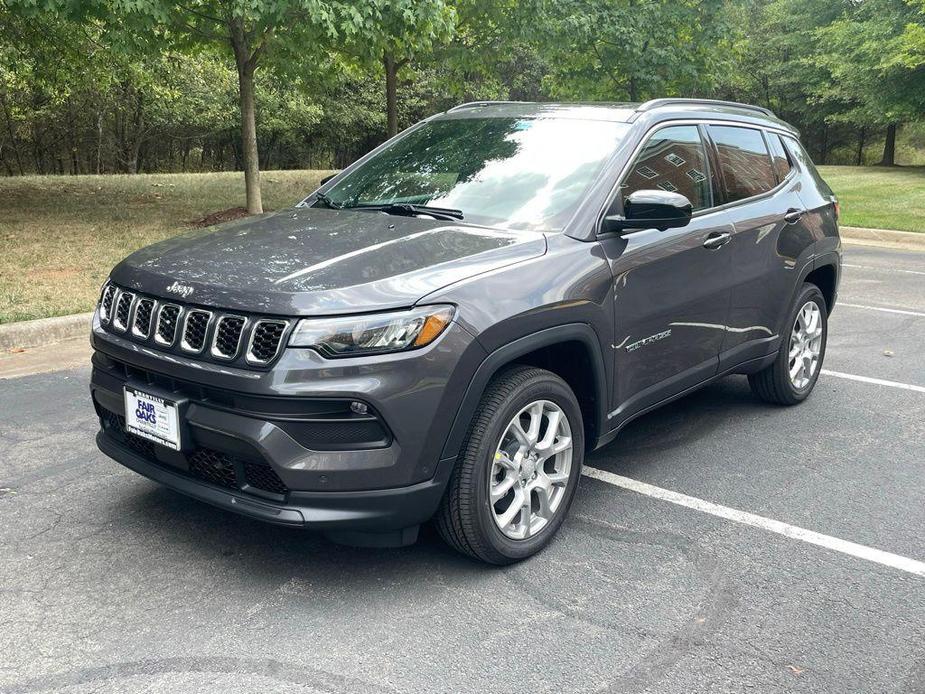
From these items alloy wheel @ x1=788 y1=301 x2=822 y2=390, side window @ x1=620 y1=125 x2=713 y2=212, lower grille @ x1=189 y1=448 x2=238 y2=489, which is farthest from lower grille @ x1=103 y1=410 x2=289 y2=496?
alloy wheel @ x1=788 y1=301 x2=822 y2=390

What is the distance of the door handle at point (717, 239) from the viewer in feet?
14.7

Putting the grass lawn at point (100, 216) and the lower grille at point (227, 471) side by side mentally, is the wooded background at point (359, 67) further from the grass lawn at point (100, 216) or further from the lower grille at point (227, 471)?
the lower grille at point (227, 471)

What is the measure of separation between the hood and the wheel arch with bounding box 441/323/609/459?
12.5 inches

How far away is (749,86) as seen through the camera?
43281 millimetres

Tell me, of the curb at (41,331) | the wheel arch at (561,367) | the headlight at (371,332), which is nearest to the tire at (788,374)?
the wheel arch at (561,367)

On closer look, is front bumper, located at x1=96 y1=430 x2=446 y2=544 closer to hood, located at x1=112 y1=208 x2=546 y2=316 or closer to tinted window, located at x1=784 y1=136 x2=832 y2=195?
hood, located at x1=112 y1=208 x2=546 y2=316

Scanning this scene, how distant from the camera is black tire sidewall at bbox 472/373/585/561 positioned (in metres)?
3.28

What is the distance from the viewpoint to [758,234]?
4.92 m

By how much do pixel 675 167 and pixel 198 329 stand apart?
2502 mm

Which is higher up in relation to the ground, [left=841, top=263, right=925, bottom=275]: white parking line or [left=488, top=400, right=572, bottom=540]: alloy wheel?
[left=488, top=400, right=572, bottom=540]: alloy wheel

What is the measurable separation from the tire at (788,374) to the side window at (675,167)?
1.18 meters

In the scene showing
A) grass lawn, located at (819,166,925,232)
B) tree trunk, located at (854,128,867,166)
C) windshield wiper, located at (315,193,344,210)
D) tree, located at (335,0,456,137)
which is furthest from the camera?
tree trunk, located at (854,128,867,166)

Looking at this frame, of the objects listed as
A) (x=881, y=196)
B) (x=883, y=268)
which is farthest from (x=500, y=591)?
(x=881, y=196)

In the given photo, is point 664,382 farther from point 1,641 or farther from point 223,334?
point 1,641
